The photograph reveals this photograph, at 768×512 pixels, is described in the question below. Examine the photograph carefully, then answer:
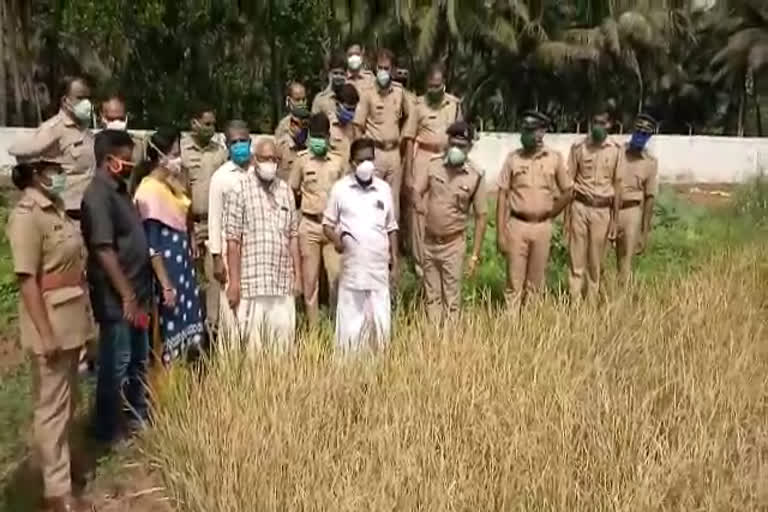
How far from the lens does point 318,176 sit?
6.28m

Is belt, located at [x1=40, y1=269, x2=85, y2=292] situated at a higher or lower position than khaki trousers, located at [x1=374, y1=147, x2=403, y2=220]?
lower

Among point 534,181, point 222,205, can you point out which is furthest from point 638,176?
point 222,205

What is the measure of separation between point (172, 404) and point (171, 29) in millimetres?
15387

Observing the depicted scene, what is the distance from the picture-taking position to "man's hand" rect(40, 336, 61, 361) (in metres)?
4.22

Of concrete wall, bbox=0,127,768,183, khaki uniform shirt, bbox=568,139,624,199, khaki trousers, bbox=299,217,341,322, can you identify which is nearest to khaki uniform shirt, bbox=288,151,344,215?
khaki trousers, bbox=299,217,341,322

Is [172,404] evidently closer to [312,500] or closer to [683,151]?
[312,500]

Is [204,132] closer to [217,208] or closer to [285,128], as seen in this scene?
[285,128]

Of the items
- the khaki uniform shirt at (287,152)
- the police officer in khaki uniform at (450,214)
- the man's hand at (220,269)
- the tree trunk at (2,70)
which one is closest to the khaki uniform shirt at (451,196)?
the police officer in khaki uniform at (450,214)

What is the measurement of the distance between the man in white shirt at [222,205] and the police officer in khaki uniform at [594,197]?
2.53 m

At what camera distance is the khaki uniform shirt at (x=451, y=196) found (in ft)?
21.1

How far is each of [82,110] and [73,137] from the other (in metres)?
0.20

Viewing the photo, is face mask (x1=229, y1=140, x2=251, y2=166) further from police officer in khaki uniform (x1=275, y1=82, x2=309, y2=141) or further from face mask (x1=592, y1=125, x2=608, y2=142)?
face mask (x1=592, y1=125, x2=608, y2=142)

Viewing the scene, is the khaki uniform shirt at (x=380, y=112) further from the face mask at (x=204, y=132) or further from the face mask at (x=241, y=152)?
the face mask at (x=241, y=152)

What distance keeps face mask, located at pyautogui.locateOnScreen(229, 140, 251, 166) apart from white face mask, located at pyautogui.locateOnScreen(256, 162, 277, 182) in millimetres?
250
